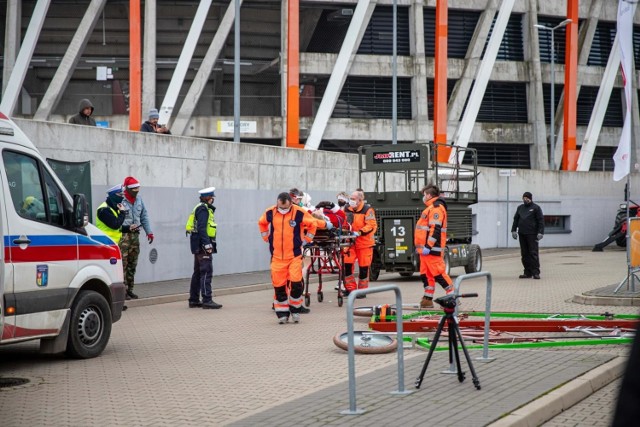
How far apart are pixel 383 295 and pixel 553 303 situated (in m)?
3.53

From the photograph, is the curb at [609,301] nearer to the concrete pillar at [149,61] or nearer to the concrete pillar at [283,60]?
the concrete pillar at [149,61]

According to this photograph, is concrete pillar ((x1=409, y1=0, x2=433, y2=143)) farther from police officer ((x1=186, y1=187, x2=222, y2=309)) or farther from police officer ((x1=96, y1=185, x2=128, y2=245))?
police officer ((x1=96, y1=185, x2=128, y2=245))

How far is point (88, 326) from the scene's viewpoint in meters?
10.6

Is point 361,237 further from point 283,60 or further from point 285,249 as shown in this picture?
point 283,60

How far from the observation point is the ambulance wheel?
1033cm

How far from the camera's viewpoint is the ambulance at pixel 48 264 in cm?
930

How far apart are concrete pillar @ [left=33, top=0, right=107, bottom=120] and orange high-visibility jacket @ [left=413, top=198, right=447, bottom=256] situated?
85.0 ft

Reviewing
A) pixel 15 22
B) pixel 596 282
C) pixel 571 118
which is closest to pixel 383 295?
pixel 596 282

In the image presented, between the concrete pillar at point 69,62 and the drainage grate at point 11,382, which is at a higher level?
the concrete pillar at point 69,62

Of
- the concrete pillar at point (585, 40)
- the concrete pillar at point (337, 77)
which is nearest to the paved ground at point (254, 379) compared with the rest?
the concrete pillar at point (337, 77)

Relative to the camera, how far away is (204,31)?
149ft

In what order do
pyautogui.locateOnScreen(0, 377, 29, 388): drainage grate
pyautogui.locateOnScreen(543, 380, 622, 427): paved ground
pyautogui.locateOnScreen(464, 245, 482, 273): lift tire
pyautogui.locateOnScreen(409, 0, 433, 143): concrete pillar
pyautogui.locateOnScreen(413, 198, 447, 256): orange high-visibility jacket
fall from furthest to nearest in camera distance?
pyautogui.locateOnScreen(409, 0, 433, 143): concrete pillar → pyautogui.locateOnScreen(464, 245, 482, 273): lift tire → pyautogui.locateOnScreen(413, 198, 447, 256): orange high-visibility jacket → pyautogui.locateOnScreen(0, 377, 29, 388): drainage grate → pyautogui.locateOnScreen(543, 380, 622, 427): paved ground

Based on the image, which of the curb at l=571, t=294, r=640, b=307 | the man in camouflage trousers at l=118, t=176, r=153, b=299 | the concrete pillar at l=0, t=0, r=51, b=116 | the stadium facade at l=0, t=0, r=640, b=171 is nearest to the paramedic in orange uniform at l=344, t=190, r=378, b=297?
the man in camouflage trousers at l=118, t=176, r=153, b=299

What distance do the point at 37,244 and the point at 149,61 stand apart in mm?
30232
